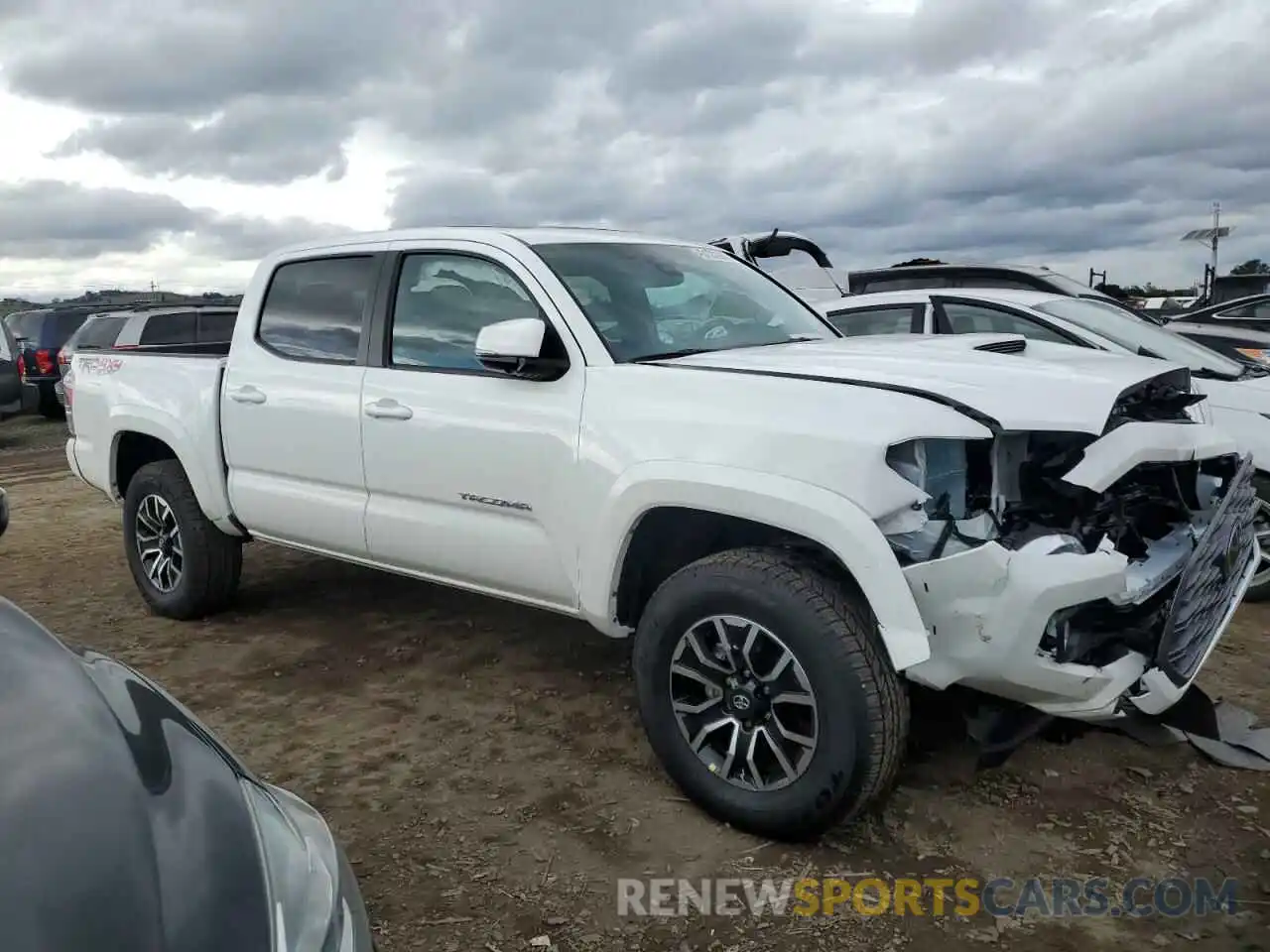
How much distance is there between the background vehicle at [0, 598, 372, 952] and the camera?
4.28 ft

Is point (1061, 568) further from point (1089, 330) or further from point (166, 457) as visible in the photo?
point (166, 457)

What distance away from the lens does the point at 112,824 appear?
4.73ft

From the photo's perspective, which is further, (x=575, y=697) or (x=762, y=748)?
(x=575, y=697)

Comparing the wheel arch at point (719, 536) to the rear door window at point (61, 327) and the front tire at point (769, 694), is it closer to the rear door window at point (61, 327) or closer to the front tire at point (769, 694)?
the front tire at point (769, 694)

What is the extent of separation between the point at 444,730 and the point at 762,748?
1436 millimetres

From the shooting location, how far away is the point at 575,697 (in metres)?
4.29

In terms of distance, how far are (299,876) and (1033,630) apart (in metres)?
1.92

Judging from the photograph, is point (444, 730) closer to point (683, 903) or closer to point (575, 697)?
point (575, 697)

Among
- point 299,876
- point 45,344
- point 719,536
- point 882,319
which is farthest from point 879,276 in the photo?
point 45,344

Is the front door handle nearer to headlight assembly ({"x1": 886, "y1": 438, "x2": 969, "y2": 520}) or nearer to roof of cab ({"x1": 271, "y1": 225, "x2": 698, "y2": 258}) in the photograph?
roof of cab ({"x1": 271, "y1": 225, "x2": 698, "y2": 258})

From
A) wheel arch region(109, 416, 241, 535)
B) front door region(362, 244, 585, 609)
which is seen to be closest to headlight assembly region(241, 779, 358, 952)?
front door region(362, 244, 585, 609)

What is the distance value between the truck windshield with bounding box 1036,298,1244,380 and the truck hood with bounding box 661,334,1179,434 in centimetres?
241

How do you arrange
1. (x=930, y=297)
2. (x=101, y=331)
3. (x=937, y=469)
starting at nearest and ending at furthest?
(x=937, y=469) < (x=930, y=297) < (x=101, y=331)

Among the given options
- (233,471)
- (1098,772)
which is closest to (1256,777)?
(1098,772)
